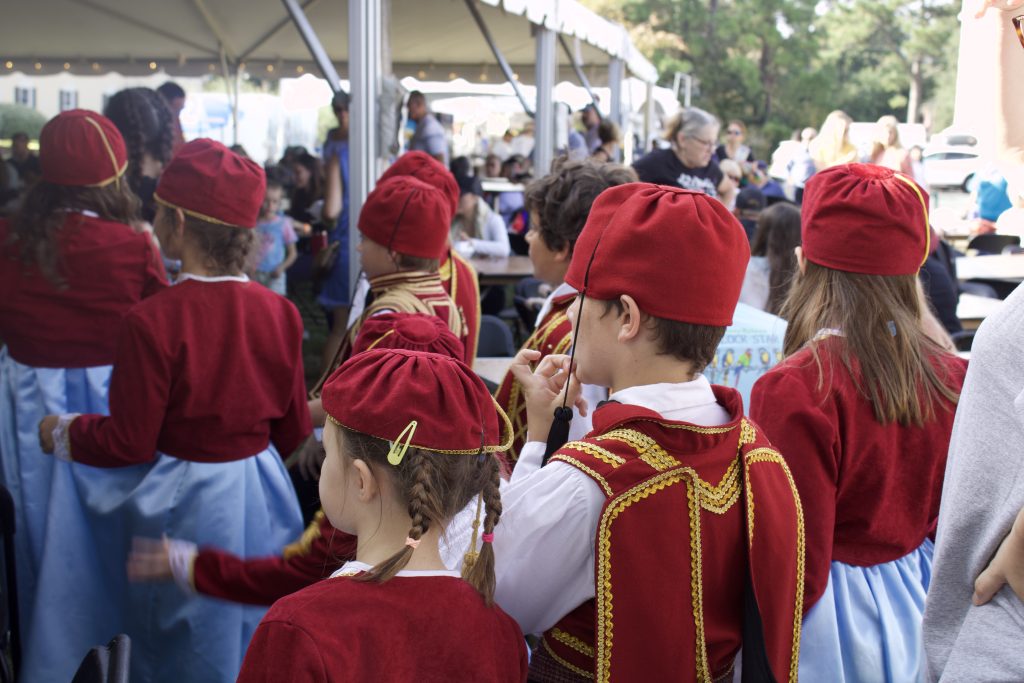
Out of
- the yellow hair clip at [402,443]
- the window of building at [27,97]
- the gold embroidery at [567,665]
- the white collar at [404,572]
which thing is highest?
the window of building at [27,97]

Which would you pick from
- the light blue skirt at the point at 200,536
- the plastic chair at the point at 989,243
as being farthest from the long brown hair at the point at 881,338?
the plastic chair at the point at 989,243

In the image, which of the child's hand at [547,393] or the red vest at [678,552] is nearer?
the red vest at [678,552]

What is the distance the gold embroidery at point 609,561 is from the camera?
145 cm

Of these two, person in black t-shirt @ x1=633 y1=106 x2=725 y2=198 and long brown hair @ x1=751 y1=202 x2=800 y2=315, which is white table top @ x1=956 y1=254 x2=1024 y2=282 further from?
long brown hair @ x1=751 y1=202 x2=800 y2=315

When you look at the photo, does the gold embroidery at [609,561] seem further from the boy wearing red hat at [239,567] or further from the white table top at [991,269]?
the white table top at [991,269]

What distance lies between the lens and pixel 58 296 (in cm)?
308

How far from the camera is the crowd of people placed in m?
1.42

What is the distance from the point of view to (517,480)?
1.63 meters

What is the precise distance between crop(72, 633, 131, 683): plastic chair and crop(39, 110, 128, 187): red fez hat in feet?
6.55

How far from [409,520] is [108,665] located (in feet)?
1.65

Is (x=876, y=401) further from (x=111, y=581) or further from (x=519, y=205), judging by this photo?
(x=519, y=205)

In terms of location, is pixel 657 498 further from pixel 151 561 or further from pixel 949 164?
pixel 949 164

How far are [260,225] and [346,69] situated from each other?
1.76 m

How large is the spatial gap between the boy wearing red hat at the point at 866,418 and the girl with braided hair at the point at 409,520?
28.3 inches
